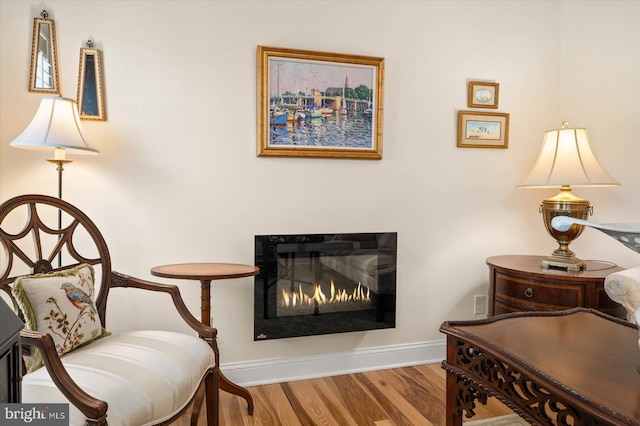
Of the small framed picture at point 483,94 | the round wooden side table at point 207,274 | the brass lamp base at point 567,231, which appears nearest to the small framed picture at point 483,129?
the small framed picture at point 483,94

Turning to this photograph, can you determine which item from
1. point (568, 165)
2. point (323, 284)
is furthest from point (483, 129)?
point (323, 284)

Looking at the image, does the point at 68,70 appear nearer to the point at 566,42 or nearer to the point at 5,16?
the point at 5,16

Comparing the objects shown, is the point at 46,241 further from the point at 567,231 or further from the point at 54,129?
the point at 567,231

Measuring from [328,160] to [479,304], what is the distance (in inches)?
56.1

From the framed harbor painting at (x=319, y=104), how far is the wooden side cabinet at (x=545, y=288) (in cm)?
102

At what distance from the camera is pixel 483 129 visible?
2.81 m

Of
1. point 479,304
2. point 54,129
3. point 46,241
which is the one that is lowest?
point 479,304

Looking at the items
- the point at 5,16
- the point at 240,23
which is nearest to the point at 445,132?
the point at 240,23

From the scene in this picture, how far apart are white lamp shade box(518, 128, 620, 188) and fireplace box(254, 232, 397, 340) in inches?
37.3

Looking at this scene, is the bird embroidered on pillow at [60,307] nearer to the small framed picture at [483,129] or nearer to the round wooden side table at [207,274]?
the round wooden side table at [207,274]

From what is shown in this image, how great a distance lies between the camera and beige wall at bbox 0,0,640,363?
2.19 meters

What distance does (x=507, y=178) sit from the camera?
2.89 metres

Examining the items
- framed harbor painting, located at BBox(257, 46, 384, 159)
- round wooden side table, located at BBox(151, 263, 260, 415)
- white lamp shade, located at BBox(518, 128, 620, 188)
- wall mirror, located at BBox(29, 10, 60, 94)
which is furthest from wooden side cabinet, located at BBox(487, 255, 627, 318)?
wall mirror, located at BBox(29, 10, 60, 94)

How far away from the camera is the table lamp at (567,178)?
93.8 inches
